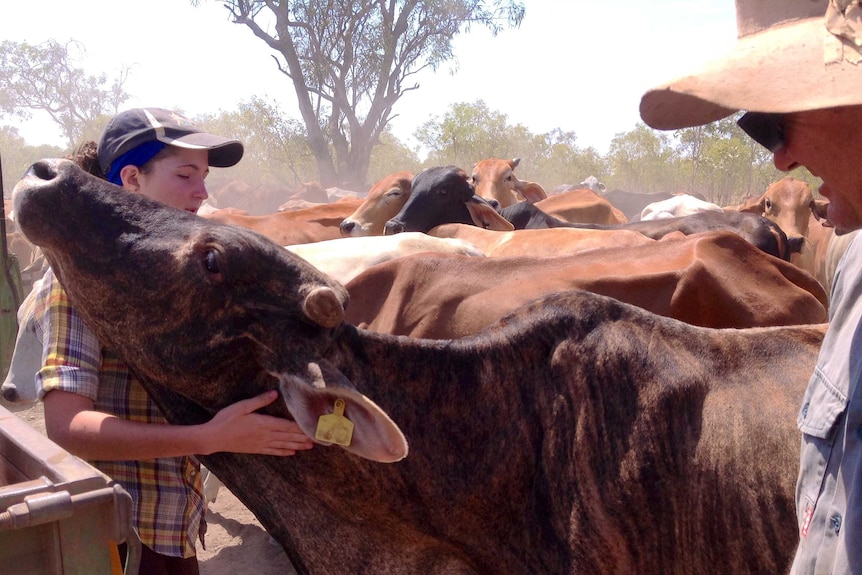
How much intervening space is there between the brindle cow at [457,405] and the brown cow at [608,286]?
1978 mm

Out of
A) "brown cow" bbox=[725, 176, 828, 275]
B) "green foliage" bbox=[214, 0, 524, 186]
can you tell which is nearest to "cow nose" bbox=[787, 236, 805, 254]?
"brown cow" bbox=[725, 176, 828, 275]

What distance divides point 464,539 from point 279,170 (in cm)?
5024

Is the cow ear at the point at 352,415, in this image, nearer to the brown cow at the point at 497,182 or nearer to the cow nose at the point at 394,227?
the cow nose at the point at 394,227

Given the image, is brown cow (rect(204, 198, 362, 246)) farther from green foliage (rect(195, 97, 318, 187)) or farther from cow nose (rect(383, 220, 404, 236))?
green foliage (rect(195, 97, 318, 187))

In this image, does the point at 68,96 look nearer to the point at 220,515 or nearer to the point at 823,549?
the point at 220,515

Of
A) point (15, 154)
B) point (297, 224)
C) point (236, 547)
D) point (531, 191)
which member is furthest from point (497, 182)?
point (15, 154)

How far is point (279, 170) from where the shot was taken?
167 feet

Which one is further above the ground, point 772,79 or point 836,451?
point 772,79

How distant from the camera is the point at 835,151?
4.57ft

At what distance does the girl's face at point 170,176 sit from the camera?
9.23ft

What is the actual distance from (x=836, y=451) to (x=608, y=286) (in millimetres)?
3233

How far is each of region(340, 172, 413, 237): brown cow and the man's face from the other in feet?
27.9

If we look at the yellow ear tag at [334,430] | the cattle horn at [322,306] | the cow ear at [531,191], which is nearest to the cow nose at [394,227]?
the cow ear at [531,191]

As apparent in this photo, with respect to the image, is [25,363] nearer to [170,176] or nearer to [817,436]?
[170,176]
